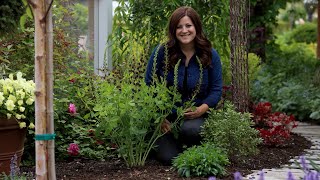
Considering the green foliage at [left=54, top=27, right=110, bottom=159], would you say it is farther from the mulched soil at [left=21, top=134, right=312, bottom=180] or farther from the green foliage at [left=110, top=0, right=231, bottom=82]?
the green foliage at [left=110, top=0, right=231, bottom=82]

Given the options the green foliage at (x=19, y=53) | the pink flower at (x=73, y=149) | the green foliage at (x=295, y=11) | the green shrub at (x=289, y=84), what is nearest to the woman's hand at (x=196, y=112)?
the pink flower at (x=73, y=149)

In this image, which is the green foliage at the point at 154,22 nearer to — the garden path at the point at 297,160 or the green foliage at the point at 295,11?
the garden path at the point at 297,160

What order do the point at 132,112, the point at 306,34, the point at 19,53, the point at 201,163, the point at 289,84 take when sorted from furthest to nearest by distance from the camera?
the point at 306,34
the point at 289,84
the point at 19,53
the point at 132,112
the point at 201,163

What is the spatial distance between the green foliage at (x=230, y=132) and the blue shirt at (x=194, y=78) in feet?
0.46

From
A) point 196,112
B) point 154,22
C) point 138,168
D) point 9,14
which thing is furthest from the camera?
point 154,22

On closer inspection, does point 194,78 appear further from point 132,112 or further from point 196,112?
point 132,112

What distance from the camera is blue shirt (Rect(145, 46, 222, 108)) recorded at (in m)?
4.62

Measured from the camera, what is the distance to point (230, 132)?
4.42 metres

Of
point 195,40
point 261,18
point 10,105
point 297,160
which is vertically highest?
point 261,18

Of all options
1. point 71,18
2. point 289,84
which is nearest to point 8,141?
point 71,18

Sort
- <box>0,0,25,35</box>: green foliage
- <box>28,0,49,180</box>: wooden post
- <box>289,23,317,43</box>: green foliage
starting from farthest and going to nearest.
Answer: <box>289,23,317,43</box>: green foliage, <box>0,0,25,35</box>: green foliage, <box>28,0,49,180</box>: wooden post

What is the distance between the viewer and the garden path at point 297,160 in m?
4.04

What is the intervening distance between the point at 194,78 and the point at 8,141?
1538 millimetres

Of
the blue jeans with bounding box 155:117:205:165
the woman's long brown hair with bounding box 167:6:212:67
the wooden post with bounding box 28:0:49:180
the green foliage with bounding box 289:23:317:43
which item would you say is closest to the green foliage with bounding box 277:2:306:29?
the green foliage with bounding box 289:23:317:43
